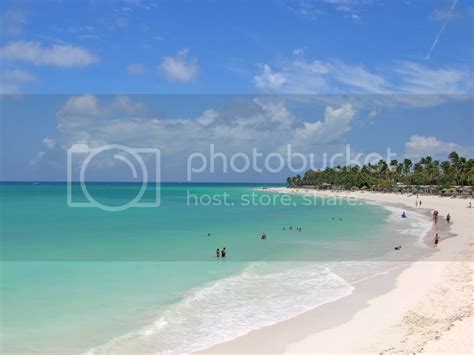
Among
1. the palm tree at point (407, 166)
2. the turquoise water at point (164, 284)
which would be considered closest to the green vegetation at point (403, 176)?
the palm tree at point (407, 166)

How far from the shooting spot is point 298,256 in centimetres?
2291

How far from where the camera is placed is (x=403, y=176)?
11038 centimetres

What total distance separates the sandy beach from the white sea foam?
0.58m

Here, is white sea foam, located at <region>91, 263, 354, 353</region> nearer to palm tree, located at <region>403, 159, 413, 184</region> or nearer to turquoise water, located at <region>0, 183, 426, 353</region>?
turquoise water, located at <region>0, 183, 426, 353</region>

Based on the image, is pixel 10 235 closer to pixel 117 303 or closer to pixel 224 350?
pixel 117 303

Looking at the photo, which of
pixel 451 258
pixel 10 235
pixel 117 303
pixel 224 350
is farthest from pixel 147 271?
pixel 10 235

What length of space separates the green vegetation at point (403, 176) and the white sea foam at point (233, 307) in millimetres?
68376

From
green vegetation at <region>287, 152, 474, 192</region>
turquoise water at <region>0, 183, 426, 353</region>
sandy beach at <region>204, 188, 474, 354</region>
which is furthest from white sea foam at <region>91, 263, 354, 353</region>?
green vegetation at <region>287, 152, 474, 192</region>

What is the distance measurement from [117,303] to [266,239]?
17504 millimetres

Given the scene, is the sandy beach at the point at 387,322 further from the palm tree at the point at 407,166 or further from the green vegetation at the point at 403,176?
the palm tree at the point at 407,166

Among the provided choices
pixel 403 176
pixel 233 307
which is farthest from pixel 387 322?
pixel 403 176

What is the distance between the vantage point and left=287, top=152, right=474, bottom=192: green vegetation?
8481 cm

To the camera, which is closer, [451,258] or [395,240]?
[451,258]

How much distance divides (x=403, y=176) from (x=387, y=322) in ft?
350
